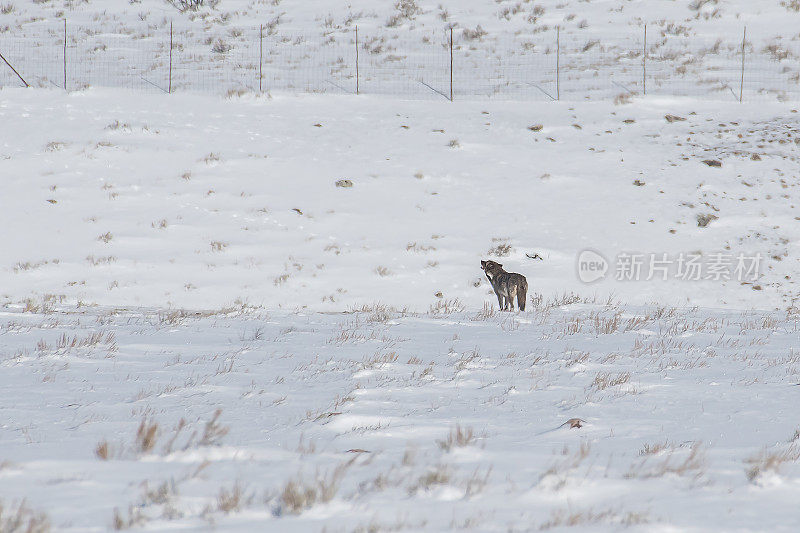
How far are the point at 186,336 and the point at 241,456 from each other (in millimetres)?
4288

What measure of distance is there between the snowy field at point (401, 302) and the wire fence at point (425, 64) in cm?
71

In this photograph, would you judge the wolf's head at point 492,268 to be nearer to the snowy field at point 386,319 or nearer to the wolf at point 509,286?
the wolf at point 509,286

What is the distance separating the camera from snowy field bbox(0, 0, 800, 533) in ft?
9.66

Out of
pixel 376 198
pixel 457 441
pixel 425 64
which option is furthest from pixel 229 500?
pixel 425 64

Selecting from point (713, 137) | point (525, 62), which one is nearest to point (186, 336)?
point (713, 137)

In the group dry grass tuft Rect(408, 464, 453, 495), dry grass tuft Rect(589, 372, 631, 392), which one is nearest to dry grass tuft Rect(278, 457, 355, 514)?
dry grass tuft Rect(408, 464, 453, 495)

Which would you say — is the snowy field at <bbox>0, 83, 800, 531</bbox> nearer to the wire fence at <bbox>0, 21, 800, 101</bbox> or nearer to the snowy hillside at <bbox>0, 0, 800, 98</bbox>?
the wire fence at <bbox>0, 21, 800, 101</bbox>

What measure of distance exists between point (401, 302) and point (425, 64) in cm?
1862

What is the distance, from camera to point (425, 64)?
29.7m

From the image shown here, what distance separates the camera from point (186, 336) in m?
7.28

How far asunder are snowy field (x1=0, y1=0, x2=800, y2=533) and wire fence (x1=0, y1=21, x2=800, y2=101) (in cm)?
71

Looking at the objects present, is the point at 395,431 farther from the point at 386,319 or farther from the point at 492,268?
the point at 492,268

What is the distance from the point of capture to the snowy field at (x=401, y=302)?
2.94 metres

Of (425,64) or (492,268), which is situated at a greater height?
(425,64)
